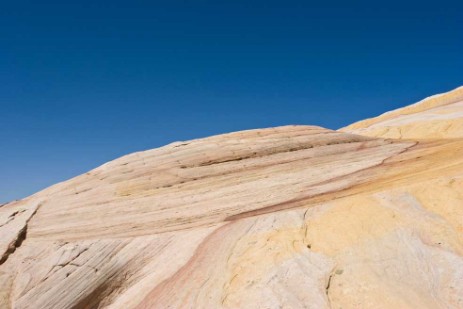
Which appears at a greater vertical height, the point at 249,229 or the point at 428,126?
the point at 428,126

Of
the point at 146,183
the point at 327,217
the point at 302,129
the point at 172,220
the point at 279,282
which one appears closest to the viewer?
the point at 279,282

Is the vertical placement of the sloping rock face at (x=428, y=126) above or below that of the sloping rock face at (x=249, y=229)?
above

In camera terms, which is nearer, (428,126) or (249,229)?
(249,229)

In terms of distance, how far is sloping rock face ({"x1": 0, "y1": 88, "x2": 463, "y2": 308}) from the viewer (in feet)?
38.2

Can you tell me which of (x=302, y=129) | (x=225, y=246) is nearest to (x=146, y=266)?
(x=225, y=246)

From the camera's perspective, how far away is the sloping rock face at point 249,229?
11.6 m

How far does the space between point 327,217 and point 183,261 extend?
5468 mm

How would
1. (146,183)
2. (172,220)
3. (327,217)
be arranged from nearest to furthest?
(327,217)
(172,220)
(146,183)

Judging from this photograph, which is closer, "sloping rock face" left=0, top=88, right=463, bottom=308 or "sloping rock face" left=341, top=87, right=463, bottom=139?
"sloping rock face" left=0, top=88, right=463, bottom=308

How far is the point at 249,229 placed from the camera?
15.2 m

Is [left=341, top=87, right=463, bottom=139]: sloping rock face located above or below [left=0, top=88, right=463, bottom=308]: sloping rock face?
above

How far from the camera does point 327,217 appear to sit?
14516 millimetres

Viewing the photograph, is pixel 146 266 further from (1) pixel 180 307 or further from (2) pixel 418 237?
(2) pixel 418 237

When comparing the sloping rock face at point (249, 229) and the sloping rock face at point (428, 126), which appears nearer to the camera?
the sloping rock face at point (249, 229)
